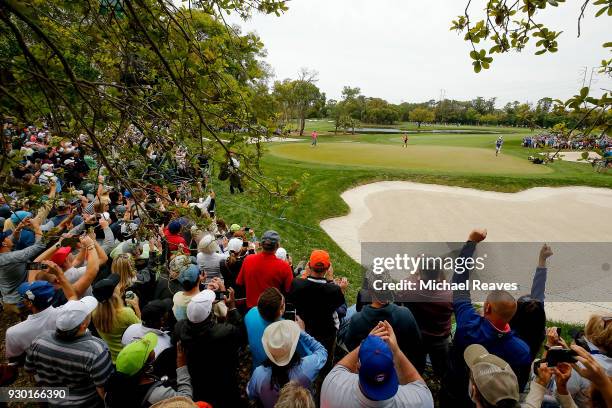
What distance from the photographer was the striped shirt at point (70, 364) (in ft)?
9.98

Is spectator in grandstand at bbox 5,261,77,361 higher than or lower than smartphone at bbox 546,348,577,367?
lower

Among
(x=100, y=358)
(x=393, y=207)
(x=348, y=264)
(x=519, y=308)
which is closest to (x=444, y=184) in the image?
(x=393, y=207)

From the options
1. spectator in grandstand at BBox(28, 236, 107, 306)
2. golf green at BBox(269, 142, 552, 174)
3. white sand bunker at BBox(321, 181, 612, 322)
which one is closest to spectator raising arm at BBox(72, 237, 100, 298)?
spectator in grandstand at BBox(28, 236, 107, 306)

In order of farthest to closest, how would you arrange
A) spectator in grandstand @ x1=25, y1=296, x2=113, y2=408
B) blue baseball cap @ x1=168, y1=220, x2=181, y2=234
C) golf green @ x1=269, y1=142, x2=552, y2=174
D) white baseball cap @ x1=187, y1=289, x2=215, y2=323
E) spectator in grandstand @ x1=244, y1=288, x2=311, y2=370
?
golf green @ x1=269, y1=142, x2=552, y2=174, blue baseball cap @ x1=168, y1=220, x2=181, y2=234, spectator in grandstand @ x1=244, y1=288, x2=311, y2=370, white baseball cap @ x1=187, y1=289, x2=215, y2=323, spectator in grandstand @ x1=25, y1=296, x2=113, y2=408

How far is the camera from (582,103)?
2414 millimetres

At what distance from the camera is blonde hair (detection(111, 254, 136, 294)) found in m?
4.49

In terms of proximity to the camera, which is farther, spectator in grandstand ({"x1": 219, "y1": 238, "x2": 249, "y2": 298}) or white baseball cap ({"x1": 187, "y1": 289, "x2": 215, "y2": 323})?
spectator in grandstand ({"x1": 219, "y1": 238, "x2": 249, "y2": 298})

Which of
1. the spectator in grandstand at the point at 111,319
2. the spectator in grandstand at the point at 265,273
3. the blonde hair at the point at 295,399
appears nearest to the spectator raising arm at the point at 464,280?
the blonde hair at the point at 295,399

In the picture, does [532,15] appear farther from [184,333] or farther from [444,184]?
[444,184]

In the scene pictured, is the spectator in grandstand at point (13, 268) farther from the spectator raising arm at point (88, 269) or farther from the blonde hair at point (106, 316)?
the blonde hair at point (106, 316)

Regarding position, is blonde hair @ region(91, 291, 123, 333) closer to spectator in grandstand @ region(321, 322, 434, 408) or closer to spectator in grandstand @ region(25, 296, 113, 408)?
spectator in grandstand @ region(25, 296, 113, 408)

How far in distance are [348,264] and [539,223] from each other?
822 cm

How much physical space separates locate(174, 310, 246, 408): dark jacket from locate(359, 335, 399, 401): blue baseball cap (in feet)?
5.04

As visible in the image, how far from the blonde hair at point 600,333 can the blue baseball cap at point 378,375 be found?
88.3 inches
